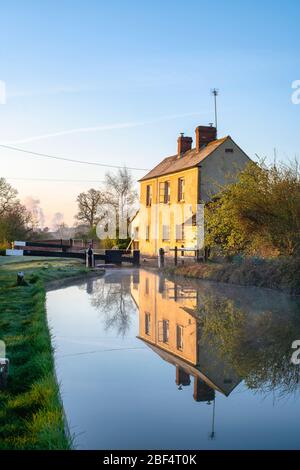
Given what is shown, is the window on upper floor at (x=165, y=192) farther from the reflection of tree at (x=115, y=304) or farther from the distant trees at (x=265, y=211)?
the reflection of tree at (x=115, y=304)

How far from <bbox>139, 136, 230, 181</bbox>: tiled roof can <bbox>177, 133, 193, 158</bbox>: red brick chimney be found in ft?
2.21

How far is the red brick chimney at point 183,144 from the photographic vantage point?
38.6 meters

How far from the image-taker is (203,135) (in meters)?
35.4

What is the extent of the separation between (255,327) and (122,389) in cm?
439

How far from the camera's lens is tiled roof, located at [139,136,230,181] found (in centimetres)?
3280

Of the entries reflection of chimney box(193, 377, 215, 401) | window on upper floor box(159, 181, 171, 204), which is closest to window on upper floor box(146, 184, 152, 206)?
window on upper floor box(159, 181, 171, 204)

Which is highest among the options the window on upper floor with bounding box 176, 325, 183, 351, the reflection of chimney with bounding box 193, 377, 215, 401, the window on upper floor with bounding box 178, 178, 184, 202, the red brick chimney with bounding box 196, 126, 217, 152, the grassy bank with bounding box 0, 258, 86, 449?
the red brick chimney with bounding box 196, 126, 217, 152

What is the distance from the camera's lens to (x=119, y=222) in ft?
181

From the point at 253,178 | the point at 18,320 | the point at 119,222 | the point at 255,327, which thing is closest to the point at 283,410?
the point at 255,327

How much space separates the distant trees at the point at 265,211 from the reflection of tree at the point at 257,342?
597 cm

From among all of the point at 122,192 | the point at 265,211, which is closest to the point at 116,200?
the point at 122,192

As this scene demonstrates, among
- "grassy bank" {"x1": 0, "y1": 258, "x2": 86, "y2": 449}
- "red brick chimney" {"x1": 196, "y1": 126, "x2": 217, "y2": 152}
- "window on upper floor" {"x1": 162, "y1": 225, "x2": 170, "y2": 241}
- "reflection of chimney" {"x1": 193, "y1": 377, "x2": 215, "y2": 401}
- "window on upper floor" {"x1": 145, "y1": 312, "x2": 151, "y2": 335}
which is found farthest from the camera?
"window on upper floor" {"x1": 162, "y1": 225, "x2": 170, "y2": 241}

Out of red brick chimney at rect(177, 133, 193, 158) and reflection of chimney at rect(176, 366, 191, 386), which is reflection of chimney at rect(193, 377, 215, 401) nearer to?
reflection of chimney at rect(176, 366, 191, 386)

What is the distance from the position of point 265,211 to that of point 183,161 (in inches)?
717
